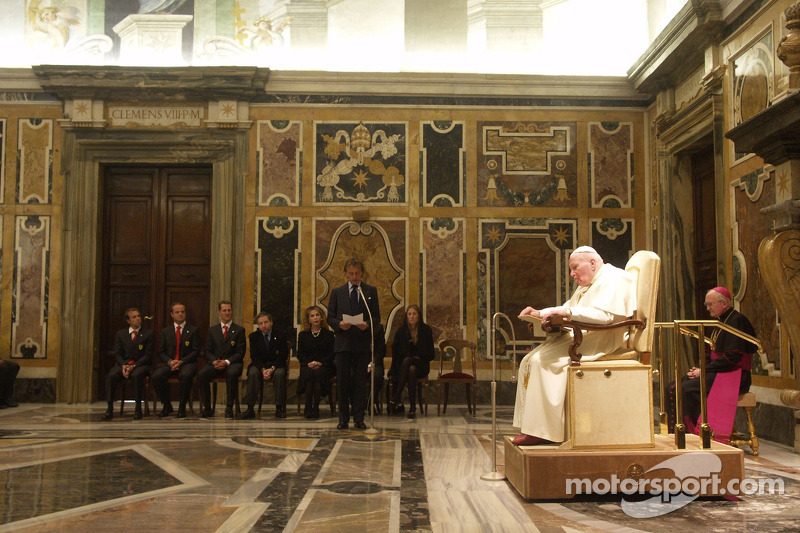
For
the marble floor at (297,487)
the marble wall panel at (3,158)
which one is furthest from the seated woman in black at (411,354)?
the marble wall panel at (3,158)

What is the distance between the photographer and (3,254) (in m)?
9.18

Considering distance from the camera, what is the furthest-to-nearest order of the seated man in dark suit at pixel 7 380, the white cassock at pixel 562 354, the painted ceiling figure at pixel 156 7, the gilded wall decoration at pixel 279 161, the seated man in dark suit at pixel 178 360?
1. the painted ceiling figure at pixel 156 7
2. the gilded wall decoration at pixel 279 161
3. the seated man in dark suit at pixel 7 380
4. the seated man in dark suit at pixel 178 360
5. the white cassock at pixel 562 354

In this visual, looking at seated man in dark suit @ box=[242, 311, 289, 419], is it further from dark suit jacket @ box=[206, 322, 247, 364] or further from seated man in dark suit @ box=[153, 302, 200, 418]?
seated man in dark suit @ box=[153, 302, 200, 418]

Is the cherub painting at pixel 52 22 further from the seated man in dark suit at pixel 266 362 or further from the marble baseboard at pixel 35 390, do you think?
the seated man in dark suit at pixel 266 362

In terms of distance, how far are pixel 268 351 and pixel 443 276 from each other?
2.33m

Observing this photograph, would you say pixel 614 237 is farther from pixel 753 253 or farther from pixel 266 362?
pixel 266 362

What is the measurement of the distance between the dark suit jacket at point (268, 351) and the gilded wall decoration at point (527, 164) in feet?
9.70

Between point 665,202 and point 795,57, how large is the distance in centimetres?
366

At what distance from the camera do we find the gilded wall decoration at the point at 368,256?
30.2 feet

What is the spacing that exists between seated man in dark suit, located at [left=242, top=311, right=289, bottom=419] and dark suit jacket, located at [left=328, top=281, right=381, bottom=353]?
4.51 feet

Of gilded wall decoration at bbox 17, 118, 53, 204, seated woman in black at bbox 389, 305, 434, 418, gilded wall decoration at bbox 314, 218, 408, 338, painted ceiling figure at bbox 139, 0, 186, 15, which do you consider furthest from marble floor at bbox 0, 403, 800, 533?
painted ceiling figure at bbox 139, 0, 186, 15

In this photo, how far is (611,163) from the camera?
9430mm

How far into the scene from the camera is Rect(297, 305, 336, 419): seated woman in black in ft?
25.6

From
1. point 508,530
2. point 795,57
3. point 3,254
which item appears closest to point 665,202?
point 795,57
